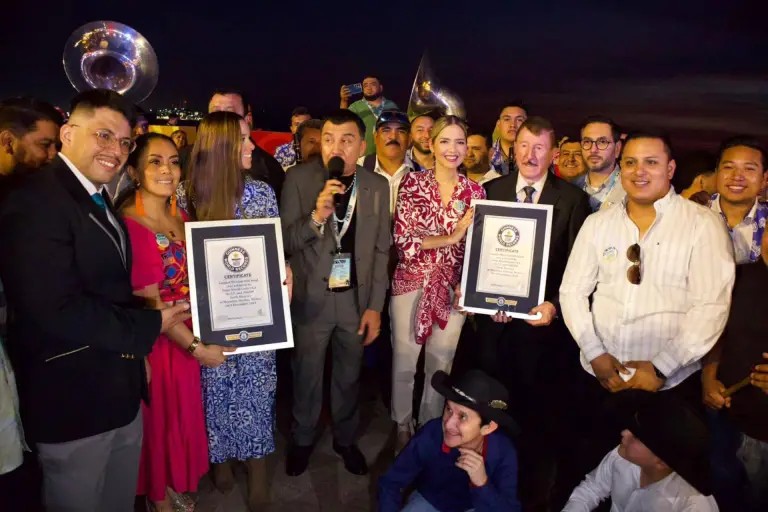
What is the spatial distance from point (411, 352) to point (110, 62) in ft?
20.8

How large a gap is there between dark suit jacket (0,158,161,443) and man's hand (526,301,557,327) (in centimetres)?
206

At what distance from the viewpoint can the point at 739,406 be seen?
8.51 feet

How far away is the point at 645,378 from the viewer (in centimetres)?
265

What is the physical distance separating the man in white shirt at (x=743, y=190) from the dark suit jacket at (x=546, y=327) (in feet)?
2.52

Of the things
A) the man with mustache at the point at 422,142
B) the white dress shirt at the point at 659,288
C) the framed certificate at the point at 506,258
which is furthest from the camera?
the man with mustache at the point at 422,142

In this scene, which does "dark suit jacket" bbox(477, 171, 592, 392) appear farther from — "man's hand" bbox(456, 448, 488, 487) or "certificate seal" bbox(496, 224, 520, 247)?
"man's hand" bbox(456, 448, 488, 487)

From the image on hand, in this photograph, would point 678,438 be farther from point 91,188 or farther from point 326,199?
point 91,188

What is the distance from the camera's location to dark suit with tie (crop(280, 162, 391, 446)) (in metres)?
3.29

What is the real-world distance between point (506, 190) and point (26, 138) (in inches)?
113

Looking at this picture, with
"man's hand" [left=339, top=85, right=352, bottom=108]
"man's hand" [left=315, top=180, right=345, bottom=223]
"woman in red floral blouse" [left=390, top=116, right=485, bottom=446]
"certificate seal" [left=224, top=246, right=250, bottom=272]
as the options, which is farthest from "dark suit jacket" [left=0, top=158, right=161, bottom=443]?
"man's hand" [left=339, top=85, right=352, bottom=108]

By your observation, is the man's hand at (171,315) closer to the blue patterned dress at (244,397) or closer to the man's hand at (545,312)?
the blue patterned dress at (244,397)

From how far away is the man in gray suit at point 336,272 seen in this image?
324 cm

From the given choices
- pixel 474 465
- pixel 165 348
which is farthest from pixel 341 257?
pixel 474 465

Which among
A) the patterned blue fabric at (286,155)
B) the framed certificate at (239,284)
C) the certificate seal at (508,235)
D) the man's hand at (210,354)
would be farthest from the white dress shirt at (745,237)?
the patterned blue fabric at (286,155)
